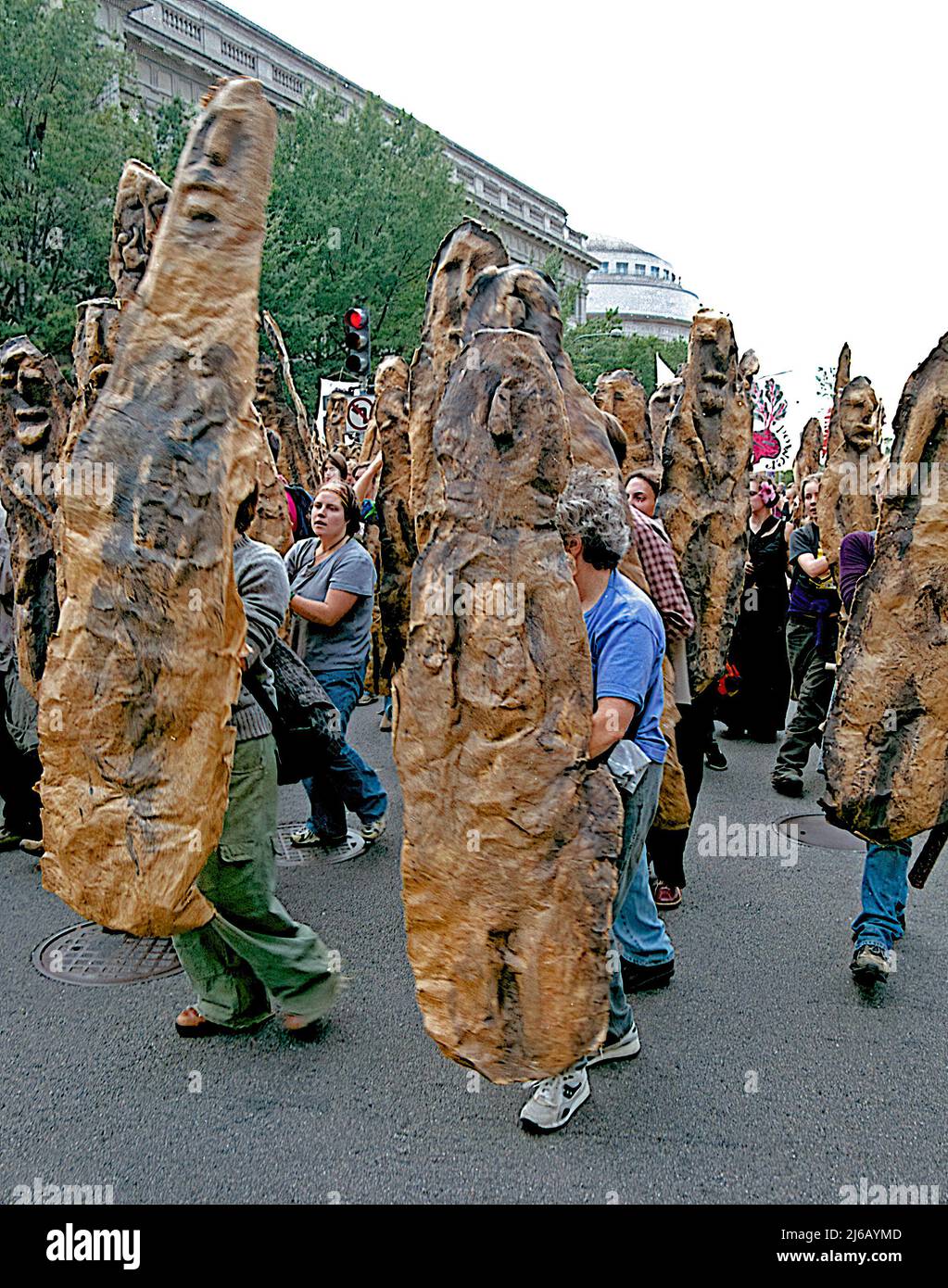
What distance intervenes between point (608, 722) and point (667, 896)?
8.88 ft

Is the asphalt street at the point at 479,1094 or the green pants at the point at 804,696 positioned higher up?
the green pants at the point at 804,696

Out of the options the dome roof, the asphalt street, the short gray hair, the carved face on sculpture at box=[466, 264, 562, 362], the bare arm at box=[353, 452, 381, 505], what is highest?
the dome roof

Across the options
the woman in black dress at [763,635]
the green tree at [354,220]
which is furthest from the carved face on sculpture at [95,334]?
the green tree at [354,220]

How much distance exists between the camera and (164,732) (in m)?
2.40

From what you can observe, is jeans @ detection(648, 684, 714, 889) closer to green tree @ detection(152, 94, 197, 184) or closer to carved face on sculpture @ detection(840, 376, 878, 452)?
carved face on sculpture @ detection(840, 376, 878, 452)

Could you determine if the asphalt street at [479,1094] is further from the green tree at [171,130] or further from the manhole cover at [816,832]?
the green tree at [171,130]

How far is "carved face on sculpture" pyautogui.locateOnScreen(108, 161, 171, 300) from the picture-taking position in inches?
209

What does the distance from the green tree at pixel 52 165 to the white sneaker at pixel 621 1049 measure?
17569 millimetres

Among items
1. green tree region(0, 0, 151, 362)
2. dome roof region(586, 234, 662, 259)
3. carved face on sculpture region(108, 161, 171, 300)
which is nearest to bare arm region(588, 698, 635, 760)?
carved face on sculpture region(108, 161, 171, 300)

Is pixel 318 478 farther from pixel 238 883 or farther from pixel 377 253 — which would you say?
pixel 377 253

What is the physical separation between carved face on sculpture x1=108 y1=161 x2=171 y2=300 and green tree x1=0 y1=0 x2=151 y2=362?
14.0m

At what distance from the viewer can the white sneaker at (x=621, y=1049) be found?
146 inches

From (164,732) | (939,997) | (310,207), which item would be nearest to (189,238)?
(164,732)

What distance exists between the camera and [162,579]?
2.34 metres
